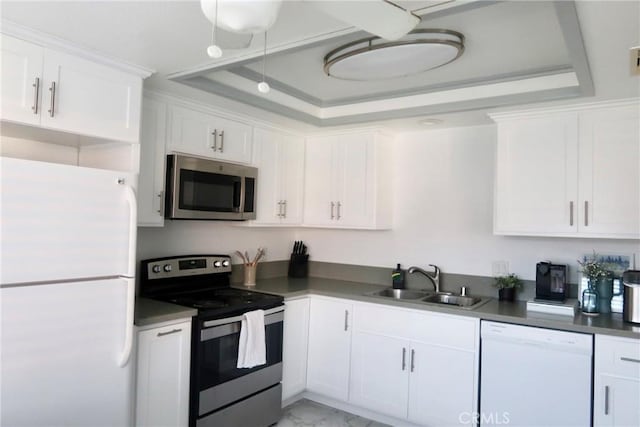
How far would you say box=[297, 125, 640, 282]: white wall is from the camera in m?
3.28

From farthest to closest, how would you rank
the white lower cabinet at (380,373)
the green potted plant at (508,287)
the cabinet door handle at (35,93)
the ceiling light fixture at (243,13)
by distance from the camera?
the green potted plant at (508,287)
the white lower cabinet at (380,373)
the cabinet door handle at (35,93)
the ceiling light fixture at (243,13)

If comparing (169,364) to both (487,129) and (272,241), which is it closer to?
(272,241)

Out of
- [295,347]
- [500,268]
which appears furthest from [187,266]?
[500,268]

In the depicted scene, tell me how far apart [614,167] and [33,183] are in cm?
316

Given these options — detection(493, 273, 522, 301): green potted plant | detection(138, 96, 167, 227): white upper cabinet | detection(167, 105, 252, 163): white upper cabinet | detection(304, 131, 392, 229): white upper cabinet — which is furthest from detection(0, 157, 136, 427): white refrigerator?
detection(493, 273, 522, 301): green potted plant

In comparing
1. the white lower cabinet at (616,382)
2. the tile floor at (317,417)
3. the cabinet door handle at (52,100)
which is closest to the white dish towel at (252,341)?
the tile floor at (317,417)

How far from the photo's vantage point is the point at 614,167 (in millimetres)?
2758

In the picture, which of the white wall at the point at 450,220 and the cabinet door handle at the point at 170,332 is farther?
the white wall at the point at 450,220

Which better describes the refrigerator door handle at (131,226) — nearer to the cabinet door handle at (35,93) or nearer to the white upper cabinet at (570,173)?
the cabinet door handle at (35,93)

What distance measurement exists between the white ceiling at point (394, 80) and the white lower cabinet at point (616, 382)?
1418 millimetres

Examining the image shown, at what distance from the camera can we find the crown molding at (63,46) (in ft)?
6.33

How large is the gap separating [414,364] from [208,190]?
1865mm

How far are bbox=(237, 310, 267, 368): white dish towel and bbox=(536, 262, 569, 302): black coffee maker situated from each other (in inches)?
73.4

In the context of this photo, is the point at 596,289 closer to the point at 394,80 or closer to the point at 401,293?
the point at 401,293
